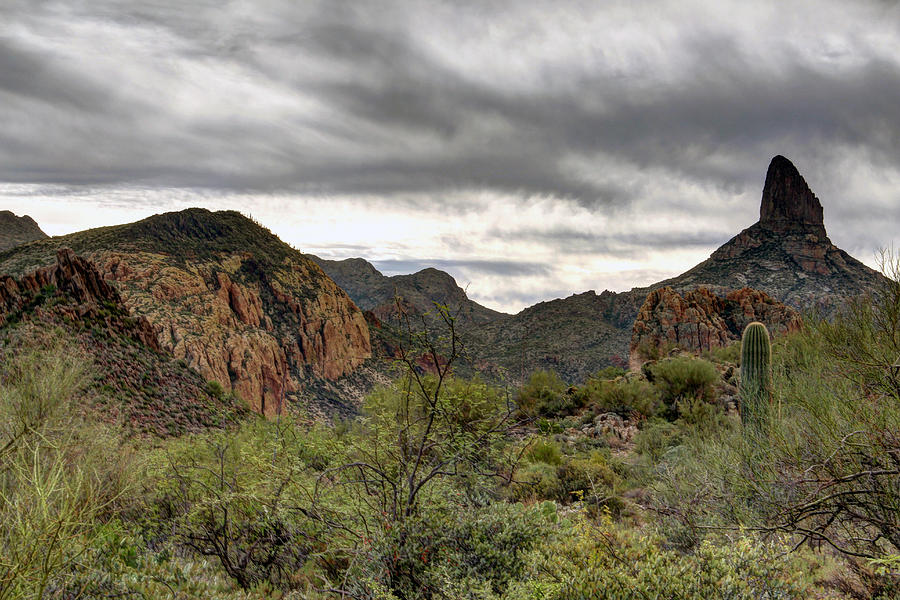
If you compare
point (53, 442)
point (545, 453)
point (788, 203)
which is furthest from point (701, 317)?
point (788, 203)

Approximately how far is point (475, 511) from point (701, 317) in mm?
47174

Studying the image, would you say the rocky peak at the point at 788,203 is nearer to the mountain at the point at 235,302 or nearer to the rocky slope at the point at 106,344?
the mountain at the point at 235,302

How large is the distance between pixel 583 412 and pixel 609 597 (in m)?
16.6

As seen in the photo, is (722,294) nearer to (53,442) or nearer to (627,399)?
(627,399)

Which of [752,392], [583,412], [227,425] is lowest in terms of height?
[227,425]

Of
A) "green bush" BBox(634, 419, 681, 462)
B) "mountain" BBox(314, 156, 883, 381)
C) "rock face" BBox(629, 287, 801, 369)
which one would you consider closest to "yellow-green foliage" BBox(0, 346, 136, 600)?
"green bush" BBox(634, 419, 681, 462)

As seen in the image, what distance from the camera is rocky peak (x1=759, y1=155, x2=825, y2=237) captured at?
76.7 metres

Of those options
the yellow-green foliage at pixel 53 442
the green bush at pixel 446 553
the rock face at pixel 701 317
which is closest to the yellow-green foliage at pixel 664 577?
the green bush at pixel 446 553

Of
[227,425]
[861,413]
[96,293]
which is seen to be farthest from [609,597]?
[96,293]

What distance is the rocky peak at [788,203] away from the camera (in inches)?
3019

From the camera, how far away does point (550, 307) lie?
78.4 meters

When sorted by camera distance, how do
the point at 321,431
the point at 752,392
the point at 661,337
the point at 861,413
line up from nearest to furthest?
the point at 861,413 < the point at 752,392 < the point at 321,431 < the point at 661,337

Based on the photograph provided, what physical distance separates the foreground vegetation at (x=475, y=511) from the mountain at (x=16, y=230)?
92723 mm

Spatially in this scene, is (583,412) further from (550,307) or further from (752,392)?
(550,307)
